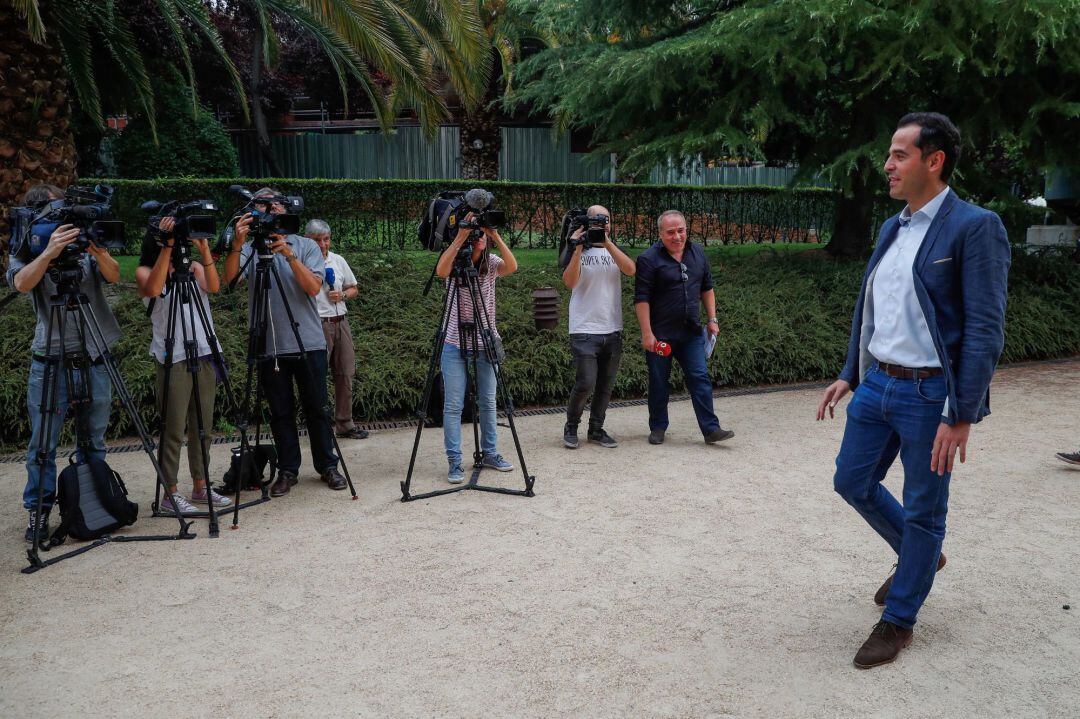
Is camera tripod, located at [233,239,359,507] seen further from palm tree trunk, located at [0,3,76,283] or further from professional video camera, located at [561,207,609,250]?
palm tree trunk, located at [0,3,76,283]

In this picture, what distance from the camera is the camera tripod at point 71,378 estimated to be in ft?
15.8

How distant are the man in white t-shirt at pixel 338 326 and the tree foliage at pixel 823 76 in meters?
5.18

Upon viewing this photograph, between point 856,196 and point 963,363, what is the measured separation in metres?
10.7

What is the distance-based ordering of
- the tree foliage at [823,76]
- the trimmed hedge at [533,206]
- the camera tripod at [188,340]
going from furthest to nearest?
the trimmed hedge at [533,206], the tree foliage at [823,76], the camera tripod at [188,340]

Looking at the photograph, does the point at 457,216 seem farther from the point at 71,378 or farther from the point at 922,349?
the point at 922,349

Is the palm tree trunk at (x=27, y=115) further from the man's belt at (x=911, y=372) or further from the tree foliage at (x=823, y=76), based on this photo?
the man's belt at (x=911, y=372)

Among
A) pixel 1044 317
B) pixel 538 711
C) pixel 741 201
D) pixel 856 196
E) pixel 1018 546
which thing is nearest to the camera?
pixel 538 711

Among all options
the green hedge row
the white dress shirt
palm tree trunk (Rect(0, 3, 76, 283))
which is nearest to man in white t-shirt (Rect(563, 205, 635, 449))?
the green hedge row

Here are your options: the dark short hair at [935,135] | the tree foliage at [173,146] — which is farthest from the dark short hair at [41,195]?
the tree foliage at [173,146]

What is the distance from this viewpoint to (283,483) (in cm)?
606

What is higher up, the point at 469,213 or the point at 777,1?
the point at 777,1

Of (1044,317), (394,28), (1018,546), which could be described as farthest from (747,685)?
(1044,317)

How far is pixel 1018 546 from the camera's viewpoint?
483 cm

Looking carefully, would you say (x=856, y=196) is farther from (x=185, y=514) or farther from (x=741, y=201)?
(x=185, y=514)
